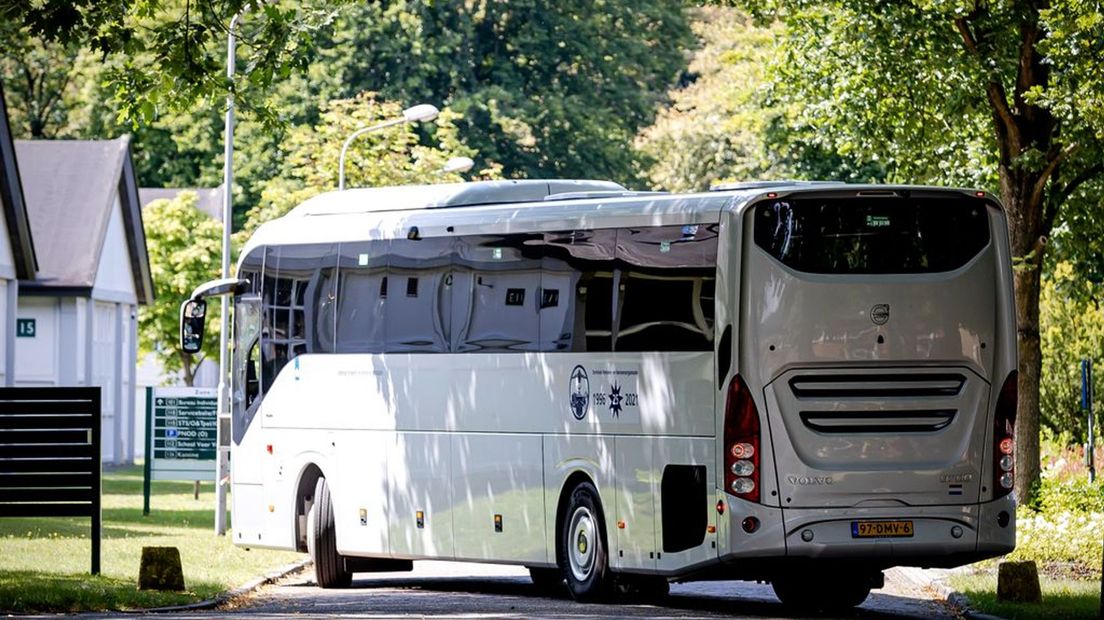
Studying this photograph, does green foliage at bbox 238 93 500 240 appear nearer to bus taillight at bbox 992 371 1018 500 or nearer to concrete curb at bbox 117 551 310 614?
concrete curb at bbox 117 551 310 614

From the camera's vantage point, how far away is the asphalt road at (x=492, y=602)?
1700cm

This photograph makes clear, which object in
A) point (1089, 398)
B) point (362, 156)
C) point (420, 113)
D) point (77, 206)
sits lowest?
point (1089, 398)

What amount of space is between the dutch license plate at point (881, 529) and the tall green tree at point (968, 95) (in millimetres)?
9530

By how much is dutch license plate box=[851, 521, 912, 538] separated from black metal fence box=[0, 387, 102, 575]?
23.2 ft

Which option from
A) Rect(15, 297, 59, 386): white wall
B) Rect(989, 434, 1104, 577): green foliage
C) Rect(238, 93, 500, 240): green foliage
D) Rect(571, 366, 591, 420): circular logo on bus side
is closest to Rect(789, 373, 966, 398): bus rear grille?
Rect(571, 366, 591, 420): circular logo on bus side

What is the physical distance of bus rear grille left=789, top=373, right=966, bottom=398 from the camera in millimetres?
16484

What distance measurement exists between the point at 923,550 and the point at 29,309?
36057 mm

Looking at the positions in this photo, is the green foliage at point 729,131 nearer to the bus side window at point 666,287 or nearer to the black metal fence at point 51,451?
the bus side window at point 666,287

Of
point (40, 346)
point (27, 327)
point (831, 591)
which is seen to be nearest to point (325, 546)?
point (831, 591)

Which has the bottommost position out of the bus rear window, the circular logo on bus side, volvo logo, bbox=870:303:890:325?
the circular logo on bus side

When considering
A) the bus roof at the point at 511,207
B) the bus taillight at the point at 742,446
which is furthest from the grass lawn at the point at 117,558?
the bus taillight at the point at 742,446

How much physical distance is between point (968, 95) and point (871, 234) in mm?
9943

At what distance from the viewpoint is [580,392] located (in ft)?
60.6

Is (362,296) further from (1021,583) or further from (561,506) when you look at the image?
(1021,583)
